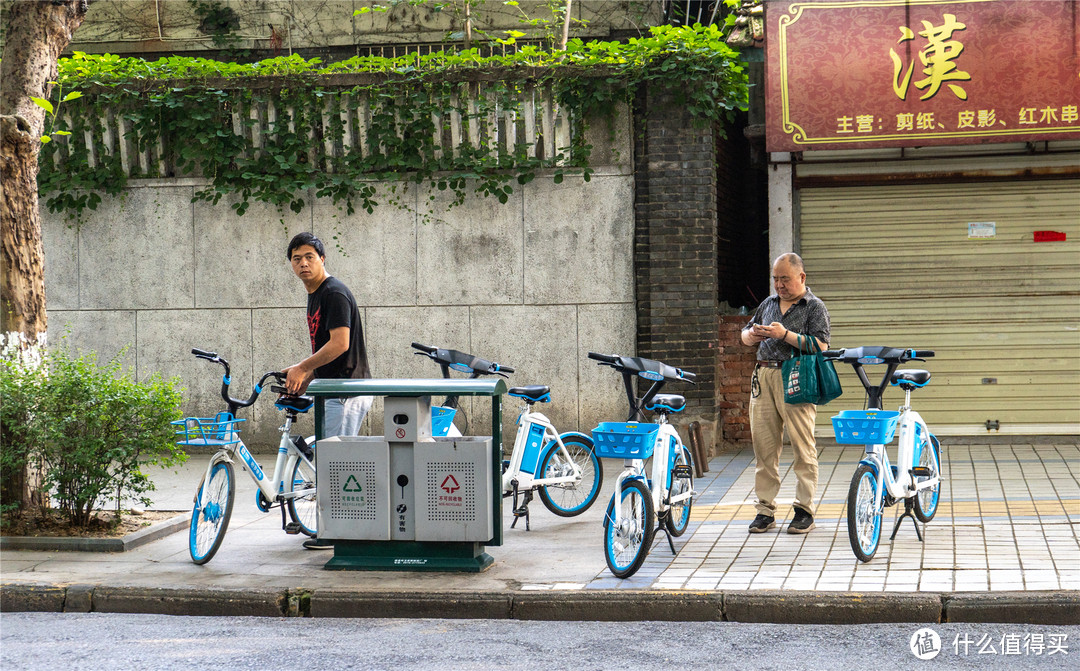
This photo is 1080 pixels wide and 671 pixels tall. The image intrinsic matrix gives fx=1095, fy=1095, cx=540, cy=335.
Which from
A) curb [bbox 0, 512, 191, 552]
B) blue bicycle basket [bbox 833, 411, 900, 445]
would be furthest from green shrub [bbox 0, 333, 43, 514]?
blue bicycle basket [bbox 833, 411, 900, 445]

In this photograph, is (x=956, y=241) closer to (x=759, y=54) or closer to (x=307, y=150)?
(x=759, y=54)

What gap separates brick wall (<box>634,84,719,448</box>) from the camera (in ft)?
37.4

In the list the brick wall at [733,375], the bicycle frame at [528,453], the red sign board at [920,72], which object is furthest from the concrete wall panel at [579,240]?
the bicycle frame at [528,453]

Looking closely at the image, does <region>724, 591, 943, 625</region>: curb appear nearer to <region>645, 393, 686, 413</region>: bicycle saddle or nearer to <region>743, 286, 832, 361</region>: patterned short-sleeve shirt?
<region>645, 393, 686, 413</region>: bicycle saddle

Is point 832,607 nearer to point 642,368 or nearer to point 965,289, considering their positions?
point 642,368

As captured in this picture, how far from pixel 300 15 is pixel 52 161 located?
3.87 metres

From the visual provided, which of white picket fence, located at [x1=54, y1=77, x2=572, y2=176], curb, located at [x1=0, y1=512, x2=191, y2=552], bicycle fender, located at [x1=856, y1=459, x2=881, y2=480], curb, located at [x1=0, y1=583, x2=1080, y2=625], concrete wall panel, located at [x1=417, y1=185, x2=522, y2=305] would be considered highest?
white picket fence, located at [x1=54, y1=77, x2=572, y2=176]

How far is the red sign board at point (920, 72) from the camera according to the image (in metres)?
10.9

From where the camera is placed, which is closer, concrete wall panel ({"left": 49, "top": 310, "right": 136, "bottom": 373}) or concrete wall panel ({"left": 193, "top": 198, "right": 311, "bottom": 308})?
concrete wall panel ({"left": 193, "top": 198, "right": 311, "bottom": 308})

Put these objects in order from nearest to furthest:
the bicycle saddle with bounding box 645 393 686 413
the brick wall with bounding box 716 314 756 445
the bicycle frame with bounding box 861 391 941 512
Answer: the bicycle frame with bounding box 861 391 941 512
the bicycle saddle with bounding box 645 393 686 413
the brick wall with bounding box 716 314 756 445

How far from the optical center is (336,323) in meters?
7.27

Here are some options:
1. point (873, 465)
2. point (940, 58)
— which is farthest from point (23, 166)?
point (940, 58)

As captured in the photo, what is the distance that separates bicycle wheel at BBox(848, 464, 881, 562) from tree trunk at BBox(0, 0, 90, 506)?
18.7 feet

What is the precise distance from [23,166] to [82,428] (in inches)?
81.1
